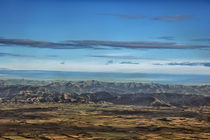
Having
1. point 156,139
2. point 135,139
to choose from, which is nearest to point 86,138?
point 135,139

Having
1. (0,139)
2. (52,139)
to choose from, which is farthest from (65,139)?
(0,139)

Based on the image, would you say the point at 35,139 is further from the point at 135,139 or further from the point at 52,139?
the point at 135,139

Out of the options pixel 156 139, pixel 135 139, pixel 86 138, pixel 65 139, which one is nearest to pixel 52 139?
pixel 65 139

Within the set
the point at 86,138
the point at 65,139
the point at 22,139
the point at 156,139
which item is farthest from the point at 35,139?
the point at 156,139

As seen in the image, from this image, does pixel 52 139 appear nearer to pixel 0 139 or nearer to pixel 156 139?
pixel 0 139

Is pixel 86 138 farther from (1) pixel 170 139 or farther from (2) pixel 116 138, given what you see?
(1) pixel 170 139

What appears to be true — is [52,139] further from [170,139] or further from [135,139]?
[170,139]
